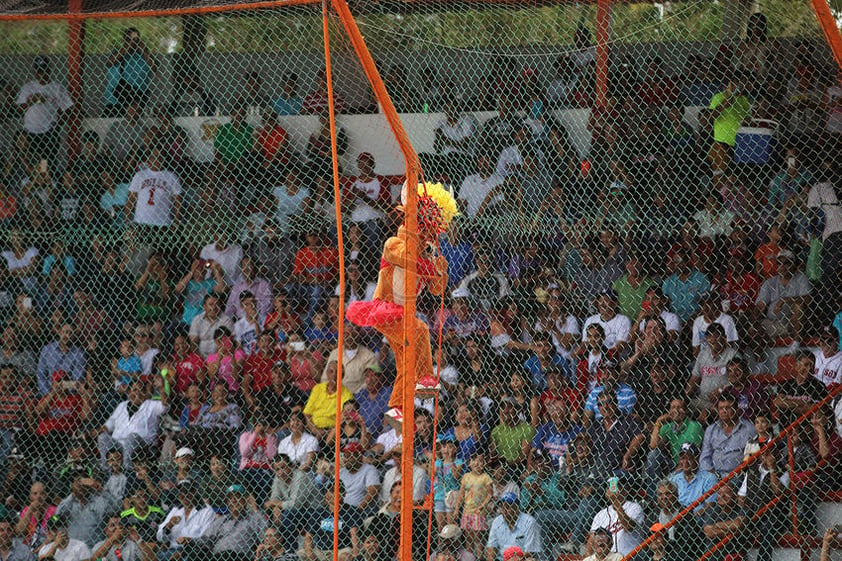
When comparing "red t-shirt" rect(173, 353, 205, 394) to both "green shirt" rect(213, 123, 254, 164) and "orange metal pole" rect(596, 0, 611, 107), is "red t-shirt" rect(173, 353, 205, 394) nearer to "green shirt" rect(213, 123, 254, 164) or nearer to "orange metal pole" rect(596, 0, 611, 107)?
"green shirt" rect(213, 123, 254, 164)

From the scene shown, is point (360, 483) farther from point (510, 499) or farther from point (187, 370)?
point (187, 370)

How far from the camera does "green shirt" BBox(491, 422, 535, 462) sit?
8445 mm

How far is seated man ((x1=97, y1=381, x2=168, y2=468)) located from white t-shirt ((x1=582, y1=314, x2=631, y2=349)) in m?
3.03

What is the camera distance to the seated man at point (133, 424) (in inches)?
374

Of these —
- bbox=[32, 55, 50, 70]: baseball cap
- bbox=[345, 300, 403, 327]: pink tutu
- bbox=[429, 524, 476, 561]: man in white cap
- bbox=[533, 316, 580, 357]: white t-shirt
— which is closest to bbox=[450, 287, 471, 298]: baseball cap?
bbox=[533, 316, 580, 357]: white t-shirt

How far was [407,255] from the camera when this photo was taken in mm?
6652

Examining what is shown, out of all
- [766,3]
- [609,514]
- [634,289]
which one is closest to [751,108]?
[766,3]

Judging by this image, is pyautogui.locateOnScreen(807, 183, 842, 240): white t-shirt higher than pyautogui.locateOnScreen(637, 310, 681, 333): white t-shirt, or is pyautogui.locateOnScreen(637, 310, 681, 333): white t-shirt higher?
pyautogui.locateOnScreen(807, 183, 842, 240): white t-shirt

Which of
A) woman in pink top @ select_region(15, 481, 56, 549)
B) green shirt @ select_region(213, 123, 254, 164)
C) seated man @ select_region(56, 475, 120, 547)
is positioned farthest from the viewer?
green shirt @ select_region(213, 123, 254, 164)

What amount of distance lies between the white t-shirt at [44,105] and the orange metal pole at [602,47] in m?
3.86

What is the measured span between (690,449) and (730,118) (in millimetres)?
2022

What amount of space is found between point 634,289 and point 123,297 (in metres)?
3.70

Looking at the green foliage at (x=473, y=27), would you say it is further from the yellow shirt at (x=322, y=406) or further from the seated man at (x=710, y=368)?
the yellow shirt at (x=322, y=406)

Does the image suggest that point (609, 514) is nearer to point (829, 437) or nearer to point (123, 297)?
point (829, 437)
